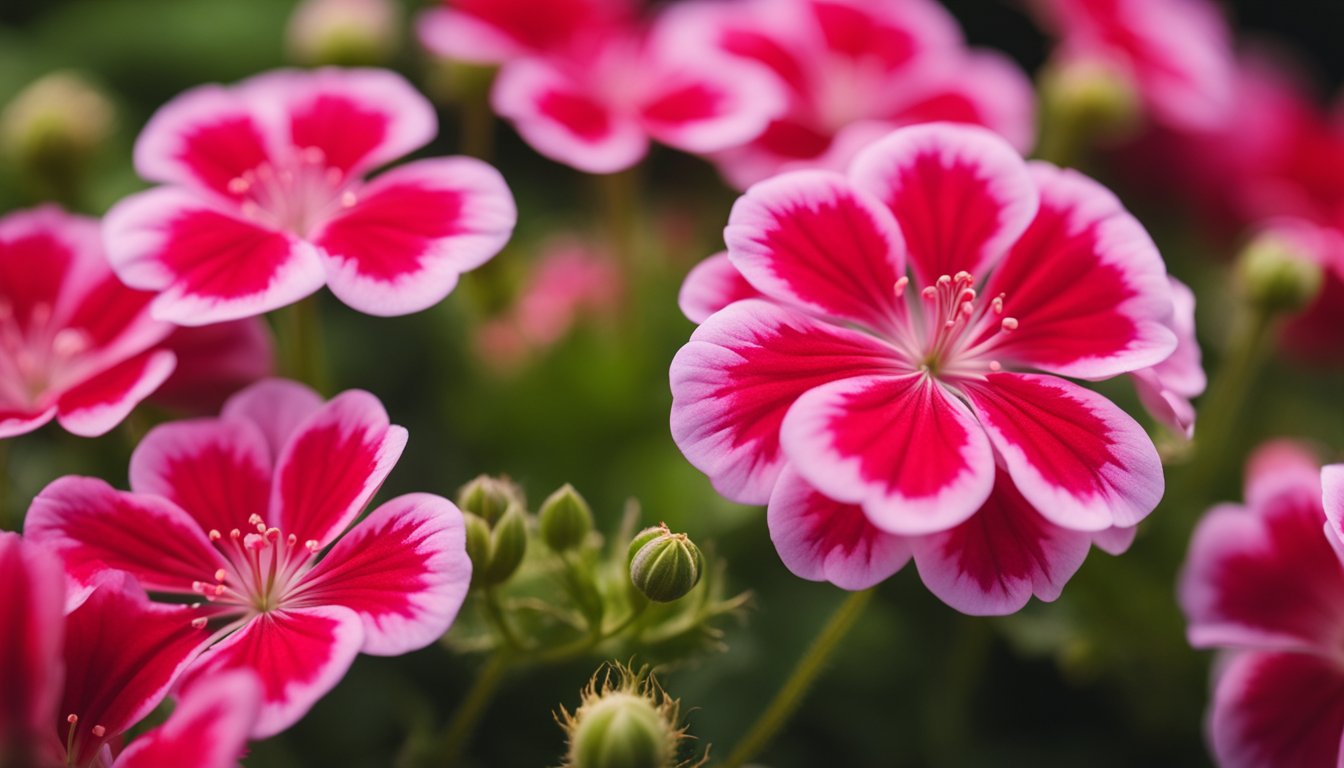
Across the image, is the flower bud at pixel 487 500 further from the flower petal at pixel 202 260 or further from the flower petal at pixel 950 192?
the flower petal at pixel 950 192

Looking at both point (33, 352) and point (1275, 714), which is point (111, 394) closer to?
point (33, 352)

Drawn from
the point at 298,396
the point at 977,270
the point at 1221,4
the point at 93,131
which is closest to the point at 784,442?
the point at 977,270

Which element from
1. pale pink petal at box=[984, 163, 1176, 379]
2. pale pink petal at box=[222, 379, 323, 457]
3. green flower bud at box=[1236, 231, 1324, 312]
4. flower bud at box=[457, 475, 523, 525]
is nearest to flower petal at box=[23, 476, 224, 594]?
pale pink petal at box=[222, 379, 323, 457]

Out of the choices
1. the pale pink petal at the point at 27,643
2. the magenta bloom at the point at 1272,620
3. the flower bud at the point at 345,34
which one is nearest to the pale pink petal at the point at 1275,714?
the magenta bloom at the point at 1272,620

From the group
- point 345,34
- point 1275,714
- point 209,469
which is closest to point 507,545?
point 209,469

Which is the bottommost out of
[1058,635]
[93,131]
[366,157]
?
[1058,635]

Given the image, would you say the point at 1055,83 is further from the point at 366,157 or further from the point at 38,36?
the point at 38,36
